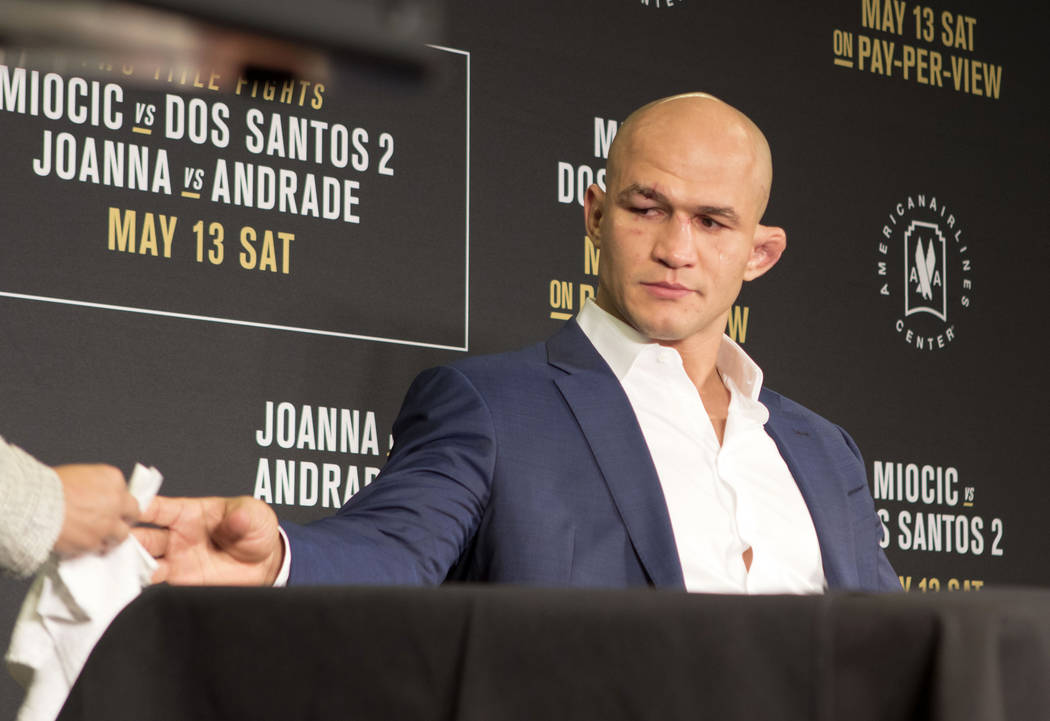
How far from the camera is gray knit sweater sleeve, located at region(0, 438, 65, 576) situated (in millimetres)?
1054

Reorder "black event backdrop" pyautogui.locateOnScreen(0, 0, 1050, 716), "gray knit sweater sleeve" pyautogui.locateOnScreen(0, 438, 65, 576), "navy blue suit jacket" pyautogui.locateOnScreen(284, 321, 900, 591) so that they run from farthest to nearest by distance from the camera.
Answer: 1. "black event backdrop" pyautogui.locateOnScreen(0, 0, 1050, 716)
2. "navy blue suit jacket" pyautogui.locateOnScreen(284, 321, 900, 591)
3. "gray knit sweater sleeve" pyautogui.locateOnScreen(0, 438, 65, 576)

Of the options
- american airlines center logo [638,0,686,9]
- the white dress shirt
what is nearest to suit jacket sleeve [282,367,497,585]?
the white dress shirt

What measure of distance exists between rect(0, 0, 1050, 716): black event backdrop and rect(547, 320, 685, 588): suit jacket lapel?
1.64 feet

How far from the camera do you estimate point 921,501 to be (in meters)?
3.30

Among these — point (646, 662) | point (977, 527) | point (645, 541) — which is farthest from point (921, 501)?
point (646, 662)

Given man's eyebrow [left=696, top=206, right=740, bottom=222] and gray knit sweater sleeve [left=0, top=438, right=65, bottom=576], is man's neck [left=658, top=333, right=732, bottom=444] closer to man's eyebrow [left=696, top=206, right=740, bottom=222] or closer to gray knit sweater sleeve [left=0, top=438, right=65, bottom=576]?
man's eyebrow [left=696, top=206, right=740, bottom=222]

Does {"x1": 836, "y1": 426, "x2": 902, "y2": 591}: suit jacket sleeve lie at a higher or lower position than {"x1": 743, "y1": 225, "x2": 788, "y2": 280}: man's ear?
lower

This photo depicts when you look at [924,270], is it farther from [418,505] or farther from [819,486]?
[418,505]

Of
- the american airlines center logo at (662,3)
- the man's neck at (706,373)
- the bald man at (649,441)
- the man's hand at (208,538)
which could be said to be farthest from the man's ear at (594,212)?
the man's hand at (208,538)

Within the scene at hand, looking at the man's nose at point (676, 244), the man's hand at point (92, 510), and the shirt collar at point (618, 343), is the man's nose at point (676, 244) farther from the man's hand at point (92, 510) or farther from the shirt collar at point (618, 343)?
the man's hand at point (92, 510)

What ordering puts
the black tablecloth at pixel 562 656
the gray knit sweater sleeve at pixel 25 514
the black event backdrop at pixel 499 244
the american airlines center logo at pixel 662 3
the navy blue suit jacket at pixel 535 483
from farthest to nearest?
the american airlines center logo at pixel 662 3 < the black event backdrop at pixel 499 244 < the navy blue suit jacket at pixel 535 483 < the gray knit sweater sleeve at pixel 25 514 < the black tablecloth at pixel 562 656

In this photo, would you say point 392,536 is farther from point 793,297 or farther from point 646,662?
point 793,297

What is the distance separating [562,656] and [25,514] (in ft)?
1.40

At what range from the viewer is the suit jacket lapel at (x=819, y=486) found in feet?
7.02
